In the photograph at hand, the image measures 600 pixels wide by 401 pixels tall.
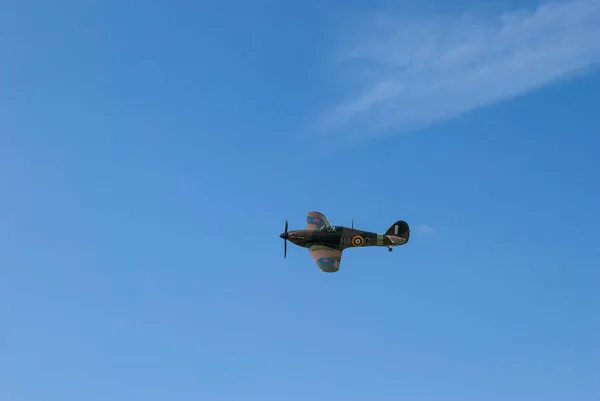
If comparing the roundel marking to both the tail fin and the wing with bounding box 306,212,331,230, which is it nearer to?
the tail fin

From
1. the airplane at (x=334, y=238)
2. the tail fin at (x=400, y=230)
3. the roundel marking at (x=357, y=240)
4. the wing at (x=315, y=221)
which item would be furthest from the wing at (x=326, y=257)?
the tail fin at (x=400, y=230)

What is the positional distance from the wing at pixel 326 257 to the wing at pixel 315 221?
5.05 m

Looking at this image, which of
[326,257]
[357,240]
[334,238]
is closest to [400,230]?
[357,240]

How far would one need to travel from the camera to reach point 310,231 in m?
104

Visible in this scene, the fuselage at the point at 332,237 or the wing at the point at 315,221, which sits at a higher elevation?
the wing at the point at 315,221

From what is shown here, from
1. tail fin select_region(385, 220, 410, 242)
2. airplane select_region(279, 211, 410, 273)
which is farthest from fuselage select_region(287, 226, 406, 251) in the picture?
tail fin select_region(385, 220, 410, 242)

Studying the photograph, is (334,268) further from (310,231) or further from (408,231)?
(408,231)

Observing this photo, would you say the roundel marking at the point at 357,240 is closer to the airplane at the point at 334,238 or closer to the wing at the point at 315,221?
the airplane at the point at 334,238

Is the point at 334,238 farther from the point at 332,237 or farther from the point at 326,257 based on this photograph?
the point at 326,257

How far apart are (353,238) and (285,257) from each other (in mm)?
11660

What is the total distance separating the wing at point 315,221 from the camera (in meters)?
107

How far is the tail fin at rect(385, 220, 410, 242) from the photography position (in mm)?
106562

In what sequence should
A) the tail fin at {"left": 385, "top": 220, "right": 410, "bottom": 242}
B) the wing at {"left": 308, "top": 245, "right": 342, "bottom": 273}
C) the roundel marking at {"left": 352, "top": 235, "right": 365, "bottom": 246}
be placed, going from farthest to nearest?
the tail fin at {"left": 385, "top": 220, "right": 410, "bottom": 242}, the roundel marking at {"left": 352, "top": 235, "right": 365, "bottom": 246}, the wing at {"left": 308, "top": 245, "right": 342, "bottom": 273}

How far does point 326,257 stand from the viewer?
10062 centimetres
